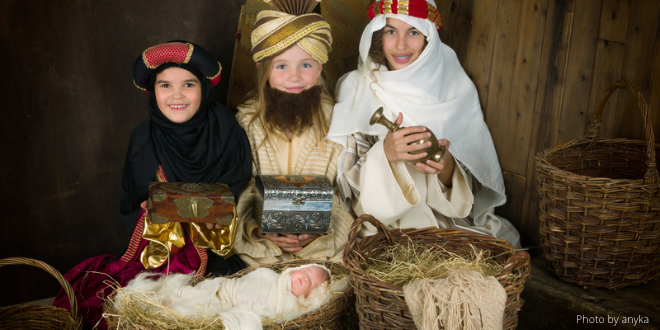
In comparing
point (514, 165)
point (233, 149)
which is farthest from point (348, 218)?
point (514, 165)

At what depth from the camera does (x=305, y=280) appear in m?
2.72

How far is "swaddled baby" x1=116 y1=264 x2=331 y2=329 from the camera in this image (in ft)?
8.47

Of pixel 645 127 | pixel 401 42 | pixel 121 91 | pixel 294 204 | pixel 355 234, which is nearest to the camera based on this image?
pixel 355 234

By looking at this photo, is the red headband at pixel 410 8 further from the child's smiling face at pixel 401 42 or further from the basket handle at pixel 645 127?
the basket handle at pixel 645 127

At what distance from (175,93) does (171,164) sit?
372 millimetres

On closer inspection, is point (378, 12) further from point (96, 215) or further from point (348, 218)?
point (96, 215)

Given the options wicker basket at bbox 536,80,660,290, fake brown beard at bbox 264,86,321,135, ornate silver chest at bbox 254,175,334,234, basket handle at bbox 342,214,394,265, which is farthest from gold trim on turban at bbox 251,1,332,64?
wicker basket at bbox 536,80,660,290

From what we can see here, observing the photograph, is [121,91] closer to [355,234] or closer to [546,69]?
[355,234]

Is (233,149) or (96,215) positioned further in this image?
(96,215)

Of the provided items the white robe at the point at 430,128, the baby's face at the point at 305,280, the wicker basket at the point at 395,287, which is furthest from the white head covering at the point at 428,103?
the baby's face at the point at 305,280

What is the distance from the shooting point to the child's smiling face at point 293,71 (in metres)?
3.20

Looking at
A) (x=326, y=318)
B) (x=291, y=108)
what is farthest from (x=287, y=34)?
(x=326, y=318)

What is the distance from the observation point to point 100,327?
9.85 feet

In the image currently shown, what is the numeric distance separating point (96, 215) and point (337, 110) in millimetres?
1736
